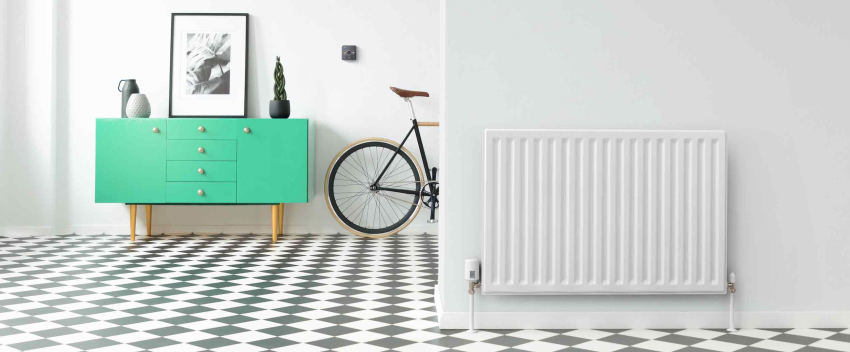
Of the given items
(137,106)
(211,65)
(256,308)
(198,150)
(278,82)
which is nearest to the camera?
(256,308)

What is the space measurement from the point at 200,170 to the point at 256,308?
7.30ft

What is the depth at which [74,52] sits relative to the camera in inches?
211

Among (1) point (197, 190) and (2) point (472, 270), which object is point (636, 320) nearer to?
(2) point (472, 270)

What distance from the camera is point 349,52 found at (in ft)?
17.5

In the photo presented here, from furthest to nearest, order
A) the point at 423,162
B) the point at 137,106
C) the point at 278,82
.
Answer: the point at 423,162 < the point at 278,82 < the point at 137,106

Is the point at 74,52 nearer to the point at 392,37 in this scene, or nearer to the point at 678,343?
the point at 392,37

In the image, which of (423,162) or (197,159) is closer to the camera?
(197,159)

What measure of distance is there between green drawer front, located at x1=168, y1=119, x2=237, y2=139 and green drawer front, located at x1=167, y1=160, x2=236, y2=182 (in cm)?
17

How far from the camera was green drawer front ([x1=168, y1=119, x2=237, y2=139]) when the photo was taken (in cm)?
487

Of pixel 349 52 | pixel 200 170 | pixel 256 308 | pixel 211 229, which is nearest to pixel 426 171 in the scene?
pixel 349 52

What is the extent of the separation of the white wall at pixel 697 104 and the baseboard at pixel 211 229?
2.90m

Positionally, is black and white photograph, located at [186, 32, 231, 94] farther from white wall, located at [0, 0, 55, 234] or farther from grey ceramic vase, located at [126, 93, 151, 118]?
white wall, located at [0, 0, 55, 234]

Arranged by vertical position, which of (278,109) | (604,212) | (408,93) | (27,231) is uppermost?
(408,93)

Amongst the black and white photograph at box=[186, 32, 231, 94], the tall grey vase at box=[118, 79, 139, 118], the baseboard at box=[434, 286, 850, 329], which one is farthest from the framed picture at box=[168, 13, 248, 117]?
the baseboard at box=[434, 286, 850, 329]
